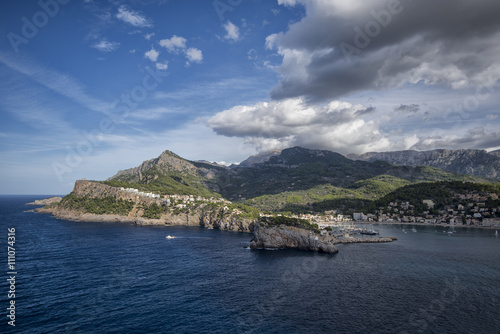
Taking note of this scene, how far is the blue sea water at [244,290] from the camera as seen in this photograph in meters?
36.7

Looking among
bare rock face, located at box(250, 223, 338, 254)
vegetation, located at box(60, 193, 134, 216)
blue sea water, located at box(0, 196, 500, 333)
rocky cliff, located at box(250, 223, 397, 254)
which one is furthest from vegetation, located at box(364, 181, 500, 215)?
vegetation, located at box(60, 193, 134, 216)

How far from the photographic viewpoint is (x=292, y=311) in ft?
134

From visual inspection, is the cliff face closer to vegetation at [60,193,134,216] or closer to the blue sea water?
vegetation at [60,193,134,216]

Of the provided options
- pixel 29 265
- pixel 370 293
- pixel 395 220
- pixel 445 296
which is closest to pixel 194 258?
pixel 29 265

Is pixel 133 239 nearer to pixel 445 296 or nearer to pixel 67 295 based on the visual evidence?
pixel 67 295

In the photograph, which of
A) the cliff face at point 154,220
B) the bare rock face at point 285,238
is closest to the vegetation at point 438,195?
the cliff face at point 154,220

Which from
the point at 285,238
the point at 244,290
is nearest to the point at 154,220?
the point at 285,238

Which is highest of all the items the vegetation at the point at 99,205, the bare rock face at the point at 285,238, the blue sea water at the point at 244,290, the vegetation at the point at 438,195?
the vegetation at the point at 438,195

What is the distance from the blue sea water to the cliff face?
50792 mm

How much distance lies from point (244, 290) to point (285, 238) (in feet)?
141

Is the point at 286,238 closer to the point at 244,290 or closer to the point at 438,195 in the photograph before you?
the point at 244,290

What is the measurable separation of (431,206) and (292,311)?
6854 inches

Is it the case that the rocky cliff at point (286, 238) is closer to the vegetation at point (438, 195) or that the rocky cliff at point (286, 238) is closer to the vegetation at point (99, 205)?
the vegetation at point (99, 205)

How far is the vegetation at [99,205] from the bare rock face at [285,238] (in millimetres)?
98733
